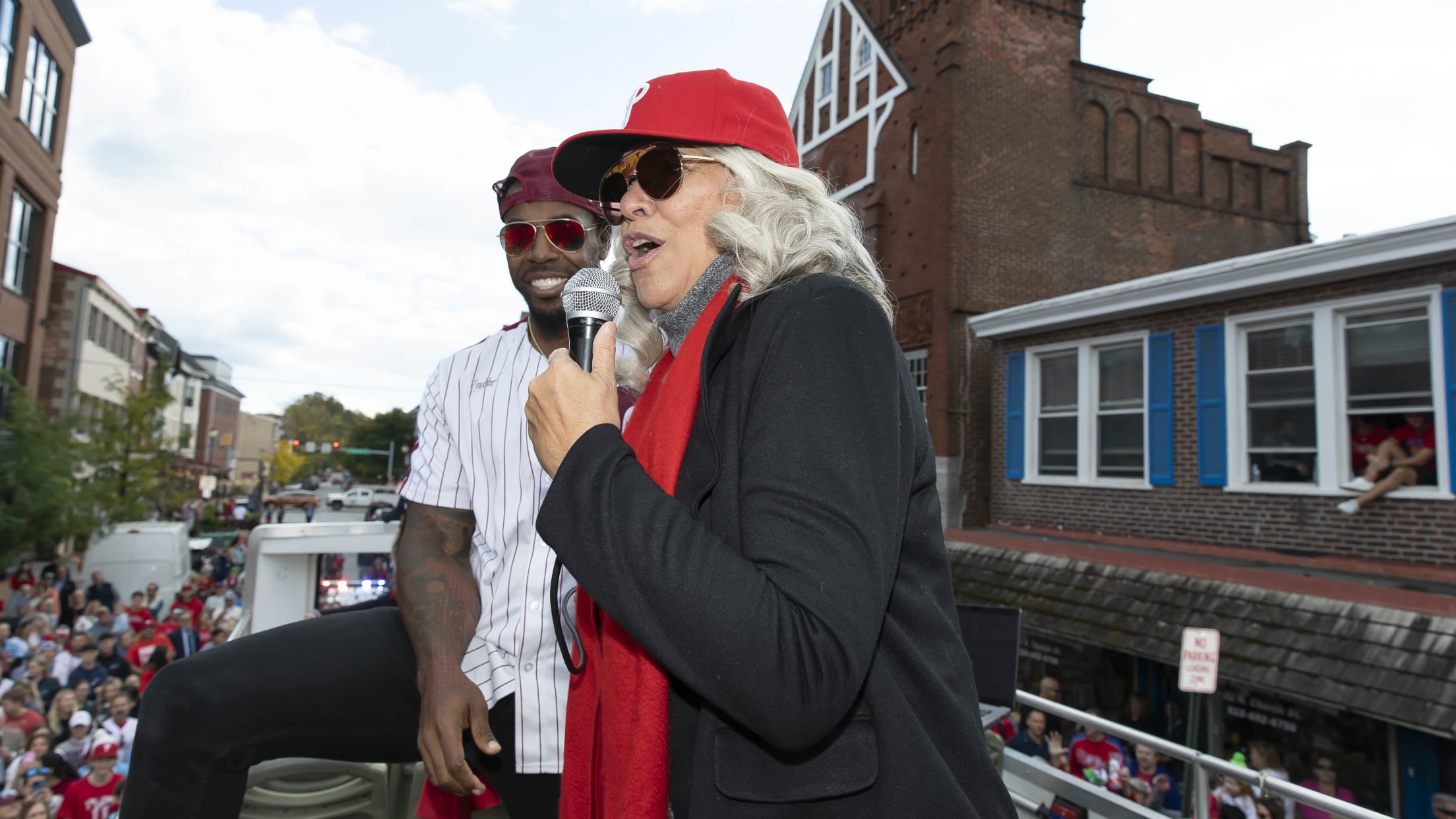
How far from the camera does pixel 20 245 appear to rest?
67.9 feet

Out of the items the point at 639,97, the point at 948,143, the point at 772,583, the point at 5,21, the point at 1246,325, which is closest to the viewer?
the point at 772,583

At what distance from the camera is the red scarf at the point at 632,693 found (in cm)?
128

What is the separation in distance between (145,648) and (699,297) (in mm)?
13126

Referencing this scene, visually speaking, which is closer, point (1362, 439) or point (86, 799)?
point (86, 799)

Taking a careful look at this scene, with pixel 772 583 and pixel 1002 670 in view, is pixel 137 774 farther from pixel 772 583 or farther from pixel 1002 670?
pixel 1002 670

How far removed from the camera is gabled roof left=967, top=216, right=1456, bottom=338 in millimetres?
9211

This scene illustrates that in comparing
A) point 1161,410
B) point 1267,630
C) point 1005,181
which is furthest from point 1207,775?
point 1005,181

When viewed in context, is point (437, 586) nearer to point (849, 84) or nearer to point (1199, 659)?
point (1199, 659)

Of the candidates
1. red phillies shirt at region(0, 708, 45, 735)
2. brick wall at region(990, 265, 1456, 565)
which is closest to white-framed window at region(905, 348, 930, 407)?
brick wall at region(990, 265, 1456, 565)

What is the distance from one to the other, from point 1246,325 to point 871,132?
1034cm

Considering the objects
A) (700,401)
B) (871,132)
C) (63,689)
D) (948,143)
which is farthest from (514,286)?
(871,132)

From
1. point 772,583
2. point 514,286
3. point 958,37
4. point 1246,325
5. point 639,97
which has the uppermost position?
point 958,37

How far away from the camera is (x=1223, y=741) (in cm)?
1057

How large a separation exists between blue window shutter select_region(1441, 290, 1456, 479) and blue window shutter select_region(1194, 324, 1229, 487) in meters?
2.44
